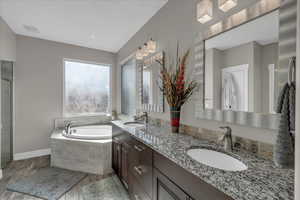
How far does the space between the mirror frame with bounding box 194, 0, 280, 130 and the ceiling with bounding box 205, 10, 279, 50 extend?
0.03m

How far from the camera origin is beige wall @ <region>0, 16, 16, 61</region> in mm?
2398

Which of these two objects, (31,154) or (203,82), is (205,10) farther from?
(31,154)

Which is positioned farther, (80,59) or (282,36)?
(80,59)

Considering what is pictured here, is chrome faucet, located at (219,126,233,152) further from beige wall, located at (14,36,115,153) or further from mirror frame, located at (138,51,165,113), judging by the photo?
beige wall, located at (14,36,115,153)

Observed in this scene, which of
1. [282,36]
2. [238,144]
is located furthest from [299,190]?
[282,36]

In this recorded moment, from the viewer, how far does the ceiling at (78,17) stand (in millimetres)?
2008

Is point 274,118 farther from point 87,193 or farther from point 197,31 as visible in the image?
point 87,193

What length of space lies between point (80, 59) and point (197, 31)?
3.14 m

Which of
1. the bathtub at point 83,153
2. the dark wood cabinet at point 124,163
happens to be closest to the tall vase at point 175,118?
the dark wood cabinet at point 124,163

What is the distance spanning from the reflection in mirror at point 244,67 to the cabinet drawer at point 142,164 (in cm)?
73

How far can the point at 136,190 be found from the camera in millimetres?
1547

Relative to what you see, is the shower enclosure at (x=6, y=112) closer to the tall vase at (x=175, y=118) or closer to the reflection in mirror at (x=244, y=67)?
the tall vase at (x=175, y=118)

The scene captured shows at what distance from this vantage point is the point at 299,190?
1.36ft

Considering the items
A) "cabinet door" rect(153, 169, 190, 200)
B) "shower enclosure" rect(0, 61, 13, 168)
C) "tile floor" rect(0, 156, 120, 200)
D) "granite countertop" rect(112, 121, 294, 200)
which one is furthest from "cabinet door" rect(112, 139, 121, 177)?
"shower enclosure" rect(0, 61, 13, 168)
